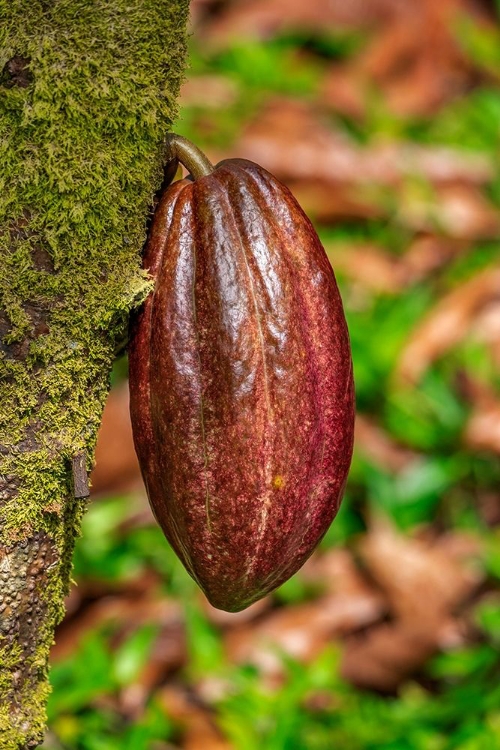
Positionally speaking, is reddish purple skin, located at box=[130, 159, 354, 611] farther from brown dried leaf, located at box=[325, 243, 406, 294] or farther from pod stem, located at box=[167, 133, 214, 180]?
brown dried leaf, located at box=[325, 243, 406, 294]

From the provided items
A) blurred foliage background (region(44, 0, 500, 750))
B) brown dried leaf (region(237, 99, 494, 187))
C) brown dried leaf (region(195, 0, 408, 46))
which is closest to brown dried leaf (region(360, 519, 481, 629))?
blurred foliage background (region(44, 0, 500, 750))

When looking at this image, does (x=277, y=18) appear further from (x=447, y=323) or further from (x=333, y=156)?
(x=447, y=323)

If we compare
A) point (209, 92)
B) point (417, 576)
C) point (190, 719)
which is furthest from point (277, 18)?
point (190, 719)

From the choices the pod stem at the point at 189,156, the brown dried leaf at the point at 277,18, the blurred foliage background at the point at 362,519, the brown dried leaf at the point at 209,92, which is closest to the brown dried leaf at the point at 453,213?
the blurred foliage background at the point at 362,519

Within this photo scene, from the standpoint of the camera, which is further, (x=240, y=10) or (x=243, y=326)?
(x=240, y=10)

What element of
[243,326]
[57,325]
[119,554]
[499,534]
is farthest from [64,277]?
[499,534]

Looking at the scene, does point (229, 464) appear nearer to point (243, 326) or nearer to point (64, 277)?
point (243, 326)

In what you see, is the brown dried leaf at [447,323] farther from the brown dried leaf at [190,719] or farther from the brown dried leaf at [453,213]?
the brown dried leaf at [190,719]
